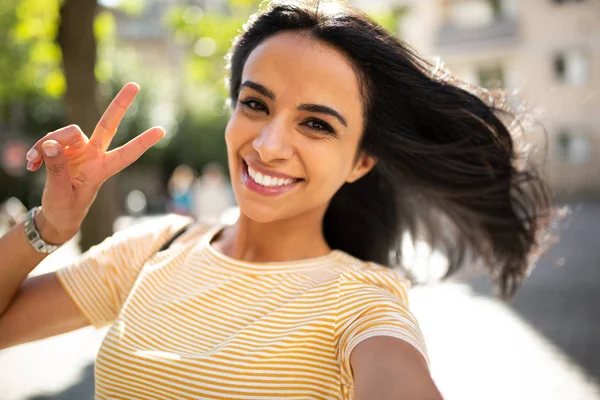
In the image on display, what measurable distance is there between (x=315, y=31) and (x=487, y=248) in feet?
4.50

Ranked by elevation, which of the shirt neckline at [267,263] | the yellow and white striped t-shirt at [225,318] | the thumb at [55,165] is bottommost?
the yellow and white striped t-shirt at [225,318]

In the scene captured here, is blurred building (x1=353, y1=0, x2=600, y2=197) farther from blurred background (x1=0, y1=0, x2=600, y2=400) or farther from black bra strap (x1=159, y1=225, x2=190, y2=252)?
black bra strap (x1=159, y1=225, x2=190, y2=252)

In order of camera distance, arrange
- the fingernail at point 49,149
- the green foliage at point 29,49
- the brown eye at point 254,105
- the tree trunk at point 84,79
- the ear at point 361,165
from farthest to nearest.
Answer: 1. the green foliage at point 29,49
2. the tree trunk at point 84,79
3. the ear at point 361,165
4. the brown eye at point 254,105
5. the fingernail at point 49,149

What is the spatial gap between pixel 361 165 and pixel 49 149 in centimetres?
114

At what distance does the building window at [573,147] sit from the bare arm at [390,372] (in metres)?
25.5

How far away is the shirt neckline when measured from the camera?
211 cm

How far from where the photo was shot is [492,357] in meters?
5.45

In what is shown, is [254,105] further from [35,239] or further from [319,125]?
[35,239]

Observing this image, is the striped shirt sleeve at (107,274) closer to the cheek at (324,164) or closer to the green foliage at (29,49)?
the cheek at (324,164)

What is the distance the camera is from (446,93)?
2.57 metres

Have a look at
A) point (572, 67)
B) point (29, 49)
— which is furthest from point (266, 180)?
point (572, 67)

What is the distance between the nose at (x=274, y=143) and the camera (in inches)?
81.3

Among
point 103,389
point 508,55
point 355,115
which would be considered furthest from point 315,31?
point 508,55

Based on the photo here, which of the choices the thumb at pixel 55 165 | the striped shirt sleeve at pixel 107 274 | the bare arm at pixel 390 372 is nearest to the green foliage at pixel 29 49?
the striped shirt sleeve at pixel 107 274
